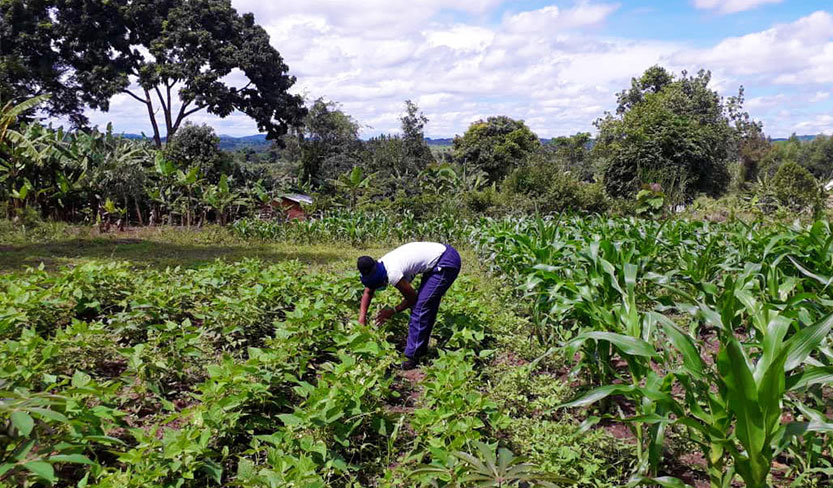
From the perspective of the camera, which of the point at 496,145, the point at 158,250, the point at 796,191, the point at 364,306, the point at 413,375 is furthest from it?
the point at 496,145

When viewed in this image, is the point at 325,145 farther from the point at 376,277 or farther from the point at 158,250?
the point at 376,277

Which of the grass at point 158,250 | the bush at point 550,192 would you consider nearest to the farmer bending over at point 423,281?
the grass at point 158,250

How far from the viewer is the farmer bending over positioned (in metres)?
4.32

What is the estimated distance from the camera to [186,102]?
22.7 metres

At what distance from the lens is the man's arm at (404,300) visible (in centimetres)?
436

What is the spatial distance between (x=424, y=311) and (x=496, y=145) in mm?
24462

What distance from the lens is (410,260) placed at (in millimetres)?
4398

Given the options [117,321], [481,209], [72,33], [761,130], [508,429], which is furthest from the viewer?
[761,130]

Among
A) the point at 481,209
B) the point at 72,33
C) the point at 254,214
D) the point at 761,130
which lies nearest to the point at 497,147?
the point at 481,209

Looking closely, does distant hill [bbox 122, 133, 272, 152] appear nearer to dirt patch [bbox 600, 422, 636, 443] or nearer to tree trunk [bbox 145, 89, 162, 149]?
tree trunk [bbox 145, 89, 162, 149]

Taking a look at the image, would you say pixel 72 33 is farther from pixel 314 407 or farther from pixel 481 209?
pixel 314 407

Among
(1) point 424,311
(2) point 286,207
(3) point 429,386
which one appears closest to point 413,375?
(1) point 424,311

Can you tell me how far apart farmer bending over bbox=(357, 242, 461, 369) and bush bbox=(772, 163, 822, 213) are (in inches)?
354

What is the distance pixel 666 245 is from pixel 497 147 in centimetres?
2230
